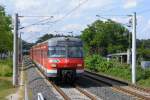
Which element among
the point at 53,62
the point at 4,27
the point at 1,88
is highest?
A: the point at 4,27

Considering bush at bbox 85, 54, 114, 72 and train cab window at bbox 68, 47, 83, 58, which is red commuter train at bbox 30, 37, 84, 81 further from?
bush at bbox 85, 54, 114, 72

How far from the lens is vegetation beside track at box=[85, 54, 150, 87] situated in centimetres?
3213

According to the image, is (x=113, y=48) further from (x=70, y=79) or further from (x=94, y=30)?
(x=70, y=79)

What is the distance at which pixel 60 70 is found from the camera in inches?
1072

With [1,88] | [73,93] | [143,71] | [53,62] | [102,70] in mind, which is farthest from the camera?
[102,70]

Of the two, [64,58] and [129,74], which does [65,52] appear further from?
[129,74]

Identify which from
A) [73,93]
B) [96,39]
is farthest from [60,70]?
[96,39]

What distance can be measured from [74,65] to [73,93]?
3.88 m

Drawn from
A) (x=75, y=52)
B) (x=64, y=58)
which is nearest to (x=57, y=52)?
(x=64, y=58)

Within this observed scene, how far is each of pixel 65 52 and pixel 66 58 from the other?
51cm

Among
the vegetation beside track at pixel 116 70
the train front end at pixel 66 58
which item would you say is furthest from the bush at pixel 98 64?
the train front end at pixel 66 58

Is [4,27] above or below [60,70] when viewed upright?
above

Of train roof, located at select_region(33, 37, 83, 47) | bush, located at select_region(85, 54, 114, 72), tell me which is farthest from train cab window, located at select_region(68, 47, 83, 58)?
bush, located at select_region(85, 54, 114, 72)

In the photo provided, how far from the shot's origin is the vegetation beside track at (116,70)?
3213 centimetres
